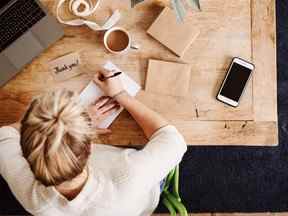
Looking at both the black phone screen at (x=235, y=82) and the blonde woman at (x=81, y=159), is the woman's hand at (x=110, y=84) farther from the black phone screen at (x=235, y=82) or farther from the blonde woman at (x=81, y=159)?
the black phone screen at (x=235, y=82)

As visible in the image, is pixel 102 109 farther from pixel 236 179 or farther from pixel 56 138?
pixel 236 179

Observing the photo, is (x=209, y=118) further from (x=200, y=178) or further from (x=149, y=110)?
(x=200, y=178)

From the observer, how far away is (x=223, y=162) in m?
2.14

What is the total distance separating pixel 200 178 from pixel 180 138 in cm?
79

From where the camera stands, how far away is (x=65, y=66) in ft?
4.71

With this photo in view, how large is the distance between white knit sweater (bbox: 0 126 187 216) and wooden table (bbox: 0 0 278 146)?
0.07 m

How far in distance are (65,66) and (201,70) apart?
43cm

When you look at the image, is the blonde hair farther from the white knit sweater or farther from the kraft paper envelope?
the kraft paper envelope

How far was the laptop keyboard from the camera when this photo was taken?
1.43 m

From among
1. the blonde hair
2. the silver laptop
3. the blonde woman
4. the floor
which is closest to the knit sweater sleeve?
the blonde woman

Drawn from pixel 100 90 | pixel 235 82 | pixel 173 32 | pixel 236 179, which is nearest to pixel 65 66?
pixel 100 90

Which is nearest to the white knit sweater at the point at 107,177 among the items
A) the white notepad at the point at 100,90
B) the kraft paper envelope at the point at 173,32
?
the white notepad at the point at 100,90

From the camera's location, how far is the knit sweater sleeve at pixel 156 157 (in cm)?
130

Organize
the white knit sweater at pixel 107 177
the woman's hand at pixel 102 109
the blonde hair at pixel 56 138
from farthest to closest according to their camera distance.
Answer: the woman's hand at pixel 102 109 < the white knit sweater at pixel 107 177 < the blonde hair at pixel 56 138
